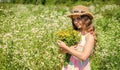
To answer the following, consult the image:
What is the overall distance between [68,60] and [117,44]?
16.1 feet

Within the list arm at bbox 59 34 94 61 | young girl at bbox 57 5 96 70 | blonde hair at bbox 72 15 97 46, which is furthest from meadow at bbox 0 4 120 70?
arm at bbox 59 34 94 61

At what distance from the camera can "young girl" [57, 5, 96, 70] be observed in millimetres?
4992

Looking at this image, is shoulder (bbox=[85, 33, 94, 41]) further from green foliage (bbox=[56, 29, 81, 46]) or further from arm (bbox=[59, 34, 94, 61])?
green foliage (bbox=[56, 29, 81, 46])

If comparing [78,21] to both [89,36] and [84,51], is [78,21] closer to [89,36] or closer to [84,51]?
[89,36]

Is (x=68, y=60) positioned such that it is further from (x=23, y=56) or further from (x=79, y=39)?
(x=23, y=56)

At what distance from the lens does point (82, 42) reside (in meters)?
5.26

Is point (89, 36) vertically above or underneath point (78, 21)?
underneath

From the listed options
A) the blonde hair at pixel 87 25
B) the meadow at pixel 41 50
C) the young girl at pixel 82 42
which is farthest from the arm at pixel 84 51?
the meadow at pixel 41 50

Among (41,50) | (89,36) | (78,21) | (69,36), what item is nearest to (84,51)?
(89,36)

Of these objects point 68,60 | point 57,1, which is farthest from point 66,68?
point 57,1

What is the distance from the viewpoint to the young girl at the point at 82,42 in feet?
16.4

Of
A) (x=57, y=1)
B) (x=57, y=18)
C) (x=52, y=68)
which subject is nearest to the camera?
(x=52, y=68)

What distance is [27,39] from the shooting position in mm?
10023

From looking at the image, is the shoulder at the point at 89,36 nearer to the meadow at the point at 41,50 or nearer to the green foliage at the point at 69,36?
the green foliage at the point at 69,36
